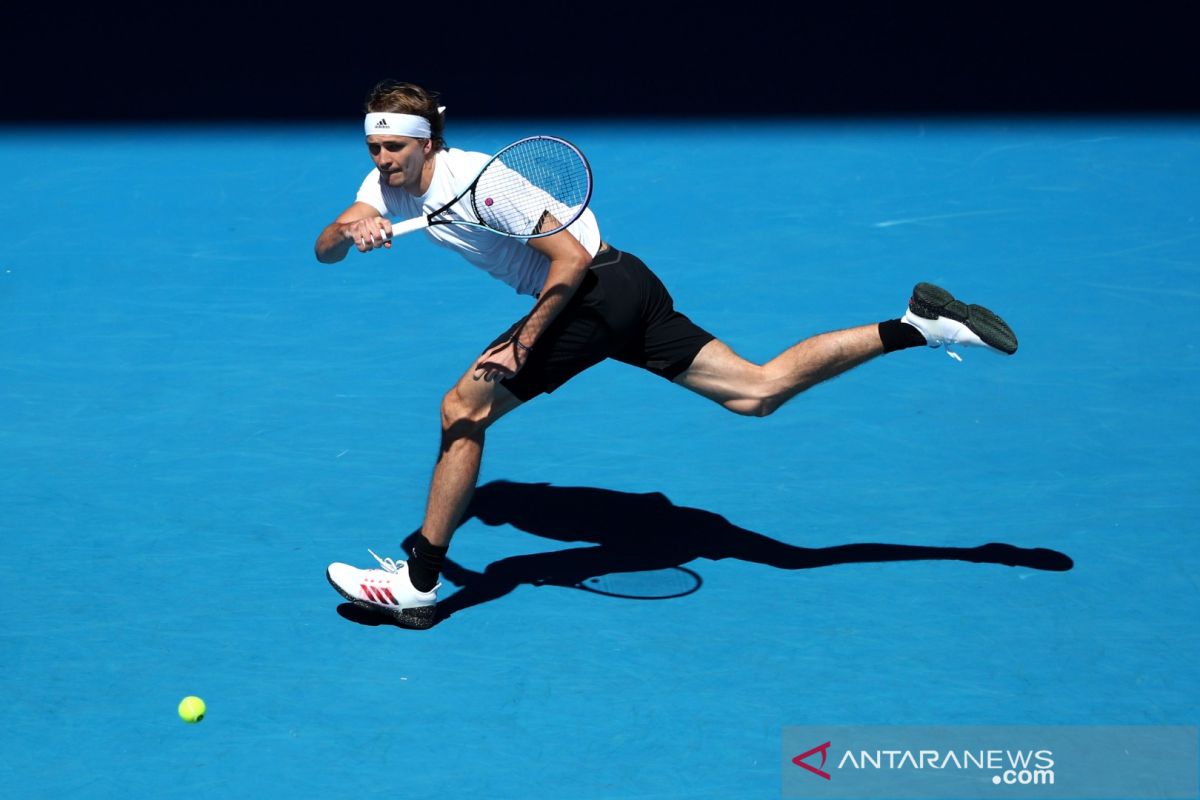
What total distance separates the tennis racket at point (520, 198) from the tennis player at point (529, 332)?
1.9 inches

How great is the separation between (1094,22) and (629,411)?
622 cm

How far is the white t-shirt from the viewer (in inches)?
204

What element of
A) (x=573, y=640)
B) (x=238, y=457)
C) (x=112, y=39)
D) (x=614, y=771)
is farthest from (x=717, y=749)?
(x=112, y=39)

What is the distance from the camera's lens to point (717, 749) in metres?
4.64

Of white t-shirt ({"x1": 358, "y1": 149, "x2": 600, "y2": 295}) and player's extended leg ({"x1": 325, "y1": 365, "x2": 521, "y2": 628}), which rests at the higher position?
white t-shirt ({"x1": 358, "y1": 149, "x2": 600, "y2": 295})

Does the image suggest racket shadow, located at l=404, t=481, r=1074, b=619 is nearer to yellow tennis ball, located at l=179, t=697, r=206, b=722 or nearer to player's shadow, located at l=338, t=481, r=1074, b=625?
player's shadow, located at l=338, t=481, r=1074, b=625

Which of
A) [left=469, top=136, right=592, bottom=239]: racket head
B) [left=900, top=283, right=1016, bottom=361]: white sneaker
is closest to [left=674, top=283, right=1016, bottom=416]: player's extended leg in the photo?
[left=900, top=283, right=1016, bottom=361]: white sneaker

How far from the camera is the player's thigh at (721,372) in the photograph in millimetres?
5453

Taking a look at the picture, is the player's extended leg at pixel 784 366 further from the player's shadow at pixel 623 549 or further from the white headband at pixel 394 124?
the white headband at pixel 394 124

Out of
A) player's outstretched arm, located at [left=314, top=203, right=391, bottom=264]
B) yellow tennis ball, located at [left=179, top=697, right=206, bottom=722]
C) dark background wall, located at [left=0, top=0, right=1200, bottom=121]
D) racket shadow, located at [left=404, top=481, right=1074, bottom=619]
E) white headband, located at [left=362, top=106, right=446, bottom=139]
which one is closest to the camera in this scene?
yellow tennis ball, located at [left=179, top=697, right=206, bottom=722]

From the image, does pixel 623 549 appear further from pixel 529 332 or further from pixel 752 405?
pixel 529 332

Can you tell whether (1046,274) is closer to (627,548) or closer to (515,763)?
(627,548)

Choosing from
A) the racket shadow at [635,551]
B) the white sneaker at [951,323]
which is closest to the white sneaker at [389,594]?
the racket shadow at [635,551]
